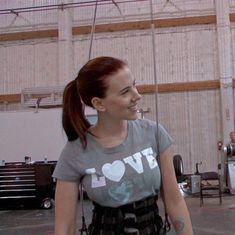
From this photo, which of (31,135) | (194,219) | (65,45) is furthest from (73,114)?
(65,45)

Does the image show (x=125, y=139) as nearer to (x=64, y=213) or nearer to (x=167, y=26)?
(x=64, y=213)

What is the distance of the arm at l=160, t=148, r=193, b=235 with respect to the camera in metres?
1.28

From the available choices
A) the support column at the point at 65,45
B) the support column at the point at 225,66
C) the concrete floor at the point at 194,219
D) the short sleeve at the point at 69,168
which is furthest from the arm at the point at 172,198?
the support column at the point at 65,45

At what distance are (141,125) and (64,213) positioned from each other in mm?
327

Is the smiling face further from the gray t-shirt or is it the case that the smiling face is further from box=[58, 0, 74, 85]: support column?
box=[58, 0, 74, 85]: support column

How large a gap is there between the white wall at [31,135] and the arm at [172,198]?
751 cm

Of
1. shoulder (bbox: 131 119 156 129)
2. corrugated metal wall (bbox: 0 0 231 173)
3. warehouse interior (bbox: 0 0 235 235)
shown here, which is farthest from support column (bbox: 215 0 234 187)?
shoulder (bbox: 131 119 156 129)

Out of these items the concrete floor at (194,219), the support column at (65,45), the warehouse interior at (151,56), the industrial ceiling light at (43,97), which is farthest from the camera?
the support column at (65,45)

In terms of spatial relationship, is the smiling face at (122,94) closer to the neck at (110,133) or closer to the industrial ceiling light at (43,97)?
the neck at (110,133)

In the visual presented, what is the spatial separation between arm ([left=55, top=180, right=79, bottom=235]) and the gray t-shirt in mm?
25

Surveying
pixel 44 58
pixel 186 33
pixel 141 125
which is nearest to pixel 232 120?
pixel 186 33

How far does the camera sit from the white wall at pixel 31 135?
8828 mm

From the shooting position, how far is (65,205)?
1282 millimetres

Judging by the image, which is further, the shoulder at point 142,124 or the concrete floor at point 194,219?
the concrete floor at point 194,219
